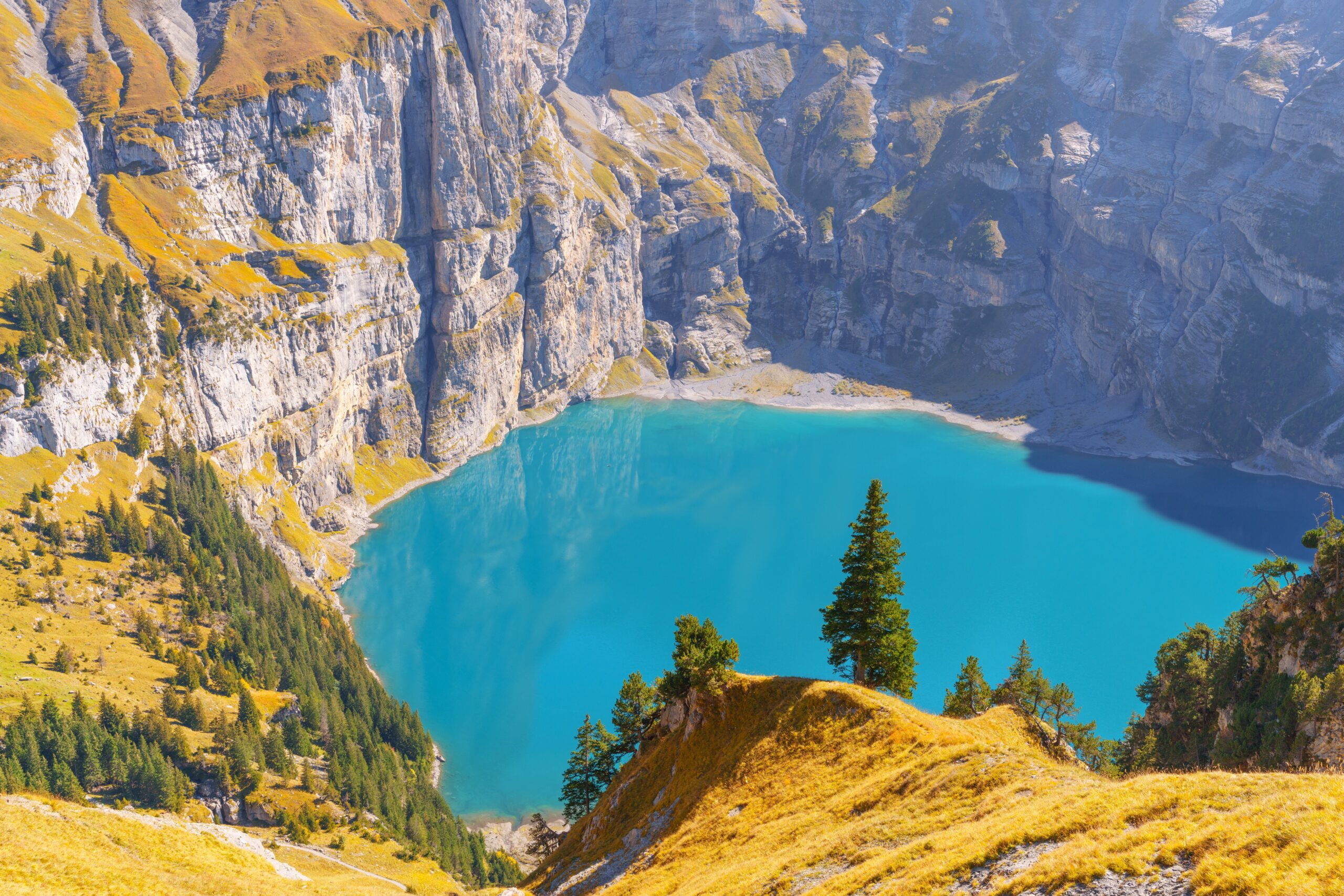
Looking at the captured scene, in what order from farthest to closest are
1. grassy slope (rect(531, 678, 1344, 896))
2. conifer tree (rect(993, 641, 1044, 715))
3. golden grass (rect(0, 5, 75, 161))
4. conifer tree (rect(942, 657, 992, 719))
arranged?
golden grass (rect(0, 5, 75, 161)), conifer tree (rect(942, 657, 992, 719)), conifer tree (rect(993, 641, 1044, 715)), grassy slope (rect(531, 678, 1344, 896))

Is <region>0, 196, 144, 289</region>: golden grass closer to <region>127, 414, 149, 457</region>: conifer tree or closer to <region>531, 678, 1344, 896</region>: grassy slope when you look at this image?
<region>127, 414, 149, 457</region>: conifer tree

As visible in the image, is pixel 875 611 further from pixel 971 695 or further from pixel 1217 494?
pixel 1217 494

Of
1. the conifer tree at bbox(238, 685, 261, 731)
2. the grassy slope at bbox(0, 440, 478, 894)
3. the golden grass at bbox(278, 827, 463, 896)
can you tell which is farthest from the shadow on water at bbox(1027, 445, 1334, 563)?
the conifer tree at bbox(238, 685, 261, 731)

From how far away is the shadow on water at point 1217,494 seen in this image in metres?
144

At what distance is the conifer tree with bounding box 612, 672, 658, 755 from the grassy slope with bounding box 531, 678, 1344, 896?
3.70 meters

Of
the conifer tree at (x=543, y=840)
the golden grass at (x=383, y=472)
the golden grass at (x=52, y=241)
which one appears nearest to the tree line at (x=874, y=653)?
the conifer tree at (x=543, y=840)

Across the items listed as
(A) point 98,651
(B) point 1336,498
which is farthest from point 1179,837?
(B) point 1336,498

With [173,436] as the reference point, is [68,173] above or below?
above

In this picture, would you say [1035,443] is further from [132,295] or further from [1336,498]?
[132,295]

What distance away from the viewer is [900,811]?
95.5ft

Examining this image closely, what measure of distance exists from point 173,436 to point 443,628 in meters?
44.5

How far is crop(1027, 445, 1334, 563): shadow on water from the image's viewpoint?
473 ft

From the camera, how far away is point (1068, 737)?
4697 centimetres

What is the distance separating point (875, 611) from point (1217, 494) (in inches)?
6039
